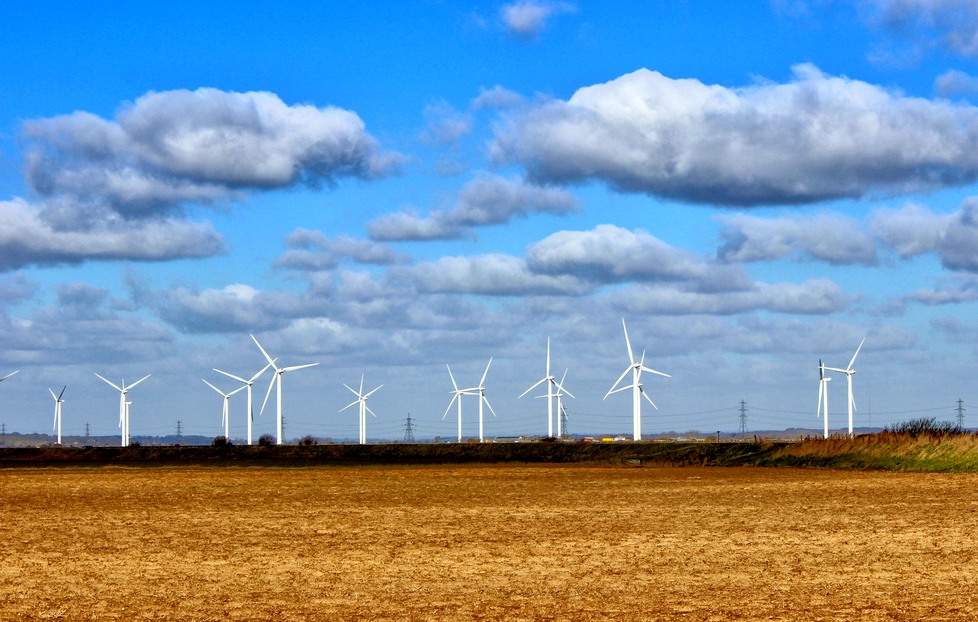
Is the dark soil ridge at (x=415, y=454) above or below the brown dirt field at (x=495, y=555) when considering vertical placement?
below

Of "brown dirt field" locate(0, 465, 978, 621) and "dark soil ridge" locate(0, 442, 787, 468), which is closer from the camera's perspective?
"brown dirt field" locate(0, 465, 978, 621)

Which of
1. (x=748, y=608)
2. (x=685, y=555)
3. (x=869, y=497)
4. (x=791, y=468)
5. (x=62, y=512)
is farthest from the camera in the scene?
(x=791, y=468)

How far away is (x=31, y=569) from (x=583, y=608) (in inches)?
396

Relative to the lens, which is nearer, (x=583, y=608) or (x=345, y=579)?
(x=583, y=608)

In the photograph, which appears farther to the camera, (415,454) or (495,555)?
A: (415,454)

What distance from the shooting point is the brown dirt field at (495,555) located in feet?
61.1

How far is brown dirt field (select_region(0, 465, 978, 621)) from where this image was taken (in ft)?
61.1

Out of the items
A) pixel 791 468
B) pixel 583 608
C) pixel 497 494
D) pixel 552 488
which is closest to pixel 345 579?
pixel 583 608

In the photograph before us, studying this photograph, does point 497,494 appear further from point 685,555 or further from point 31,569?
point 31,569

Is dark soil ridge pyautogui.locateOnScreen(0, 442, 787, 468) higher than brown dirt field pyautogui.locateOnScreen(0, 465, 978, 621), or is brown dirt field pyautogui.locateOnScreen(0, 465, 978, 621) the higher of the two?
brown dirt field pyautogui.locateOnScreen(0, 465, 978, 621)

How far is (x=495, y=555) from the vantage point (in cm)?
2445

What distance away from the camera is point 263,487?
47.7m

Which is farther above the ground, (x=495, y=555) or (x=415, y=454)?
(x=495, y=555)

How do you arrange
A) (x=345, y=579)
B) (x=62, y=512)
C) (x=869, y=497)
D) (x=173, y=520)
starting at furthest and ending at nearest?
(x=869, y=497) → (x=62, y=512) → (x=173, y=520) → (x=345, y=579)
